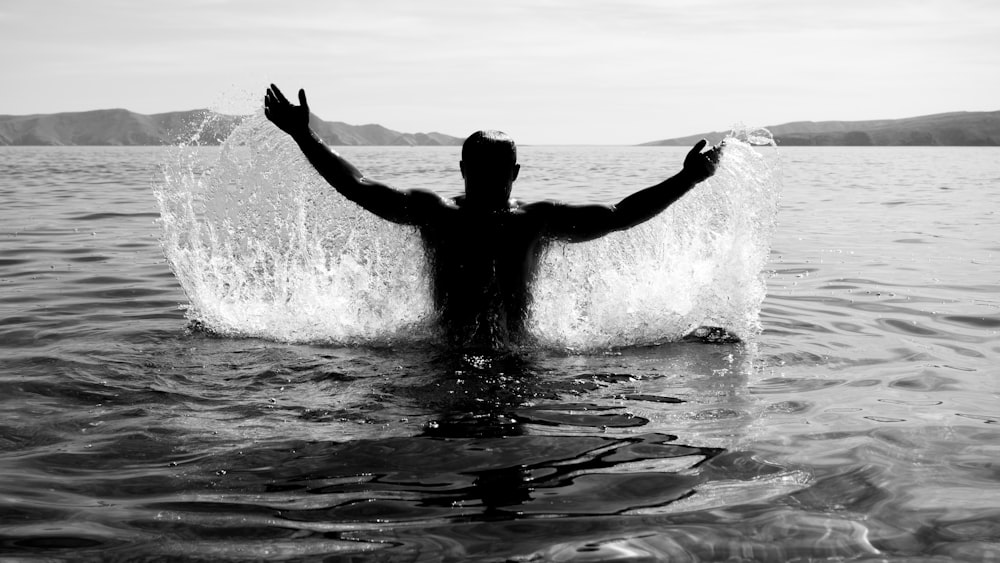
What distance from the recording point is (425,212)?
236 inches

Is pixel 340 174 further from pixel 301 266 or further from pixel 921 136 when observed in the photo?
pixel 921 136

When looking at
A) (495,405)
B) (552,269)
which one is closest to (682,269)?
(552,269)

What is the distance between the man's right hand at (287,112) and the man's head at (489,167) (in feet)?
3.54

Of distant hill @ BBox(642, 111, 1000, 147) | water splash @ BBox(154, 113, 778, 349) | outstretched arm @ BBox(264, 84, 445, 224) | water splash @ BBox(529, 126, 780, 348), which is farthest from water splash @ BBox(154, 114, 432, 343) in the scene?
distant hill @ BBox(642, 111, 1000, 147)

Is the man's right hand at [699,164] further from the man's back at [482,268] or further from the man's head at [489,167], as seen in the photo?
the man's head at [489,167]

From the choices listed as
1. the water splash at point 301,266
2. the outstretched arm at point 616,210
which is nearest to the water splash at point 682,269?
the outstretched arm at point 616,210

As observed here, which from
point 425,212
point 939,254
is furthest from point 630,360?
point 939,254

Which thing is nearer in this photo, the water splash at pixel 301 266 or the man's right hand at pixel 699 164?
the man's right hand at pixel 699 164

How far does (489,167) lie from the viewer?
5820 millimetres

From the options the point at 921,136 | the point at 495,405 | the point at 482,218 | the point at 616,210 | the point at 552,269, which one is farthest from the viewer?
the point at 921,136

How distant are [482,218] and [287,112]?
146 centimetres

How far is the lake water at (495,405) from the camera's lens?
343 cm

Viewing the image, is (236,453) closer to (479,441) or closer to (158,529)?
(158,529)

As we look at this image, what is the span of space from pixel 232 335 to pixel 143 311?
1.68 metres
